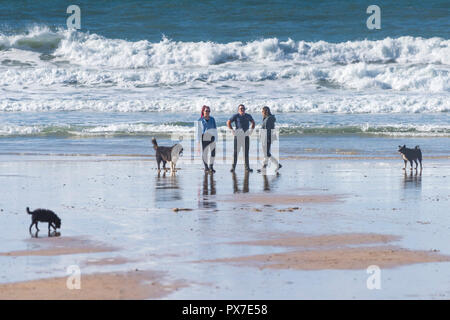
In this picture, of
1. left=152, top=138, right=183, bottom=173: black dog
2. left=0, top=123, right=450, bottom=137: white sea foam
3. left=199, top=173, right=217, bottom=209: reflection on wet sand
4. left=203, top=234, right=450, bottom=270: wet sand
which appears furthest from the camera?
left=0, top=123, right=450, bottom=137: white sea foam

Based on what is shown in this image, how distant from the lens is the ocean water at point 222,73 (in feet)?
91.7

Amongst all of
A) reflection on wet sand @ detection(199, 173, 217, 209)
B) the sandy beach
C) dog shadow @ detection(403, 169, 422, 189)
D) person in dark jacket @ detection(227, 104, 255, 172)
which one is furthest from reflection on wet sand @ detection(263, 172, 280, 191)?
dog shadow @ detection(403, 169, 422, 189)

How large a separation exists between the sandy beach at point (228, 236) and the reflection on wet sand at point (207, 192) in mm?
20

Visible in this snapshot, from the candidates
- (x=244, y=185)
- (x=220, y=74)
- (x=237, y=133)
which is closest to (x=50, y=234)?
(x=244, y=185)

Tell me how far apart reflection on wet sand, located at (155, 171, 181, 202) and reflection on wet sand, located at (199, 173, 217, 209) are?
432mm

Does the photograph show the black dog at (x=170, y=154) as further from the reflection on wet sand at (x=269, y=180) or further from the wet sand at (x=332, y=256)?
the wet sand at (x=332, y=256)

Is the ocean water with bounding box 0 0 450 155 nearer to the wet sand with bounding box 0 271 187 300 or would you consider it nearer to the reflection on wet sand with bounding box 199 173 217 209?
the reflection on wet sand with bounding box 199 173 217 209

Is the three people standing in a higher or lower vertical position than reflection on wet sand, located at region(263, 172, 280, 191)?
higher

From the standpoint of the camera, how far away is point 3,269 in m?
8.00

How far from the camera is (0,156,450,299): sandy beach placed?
7.39 metres

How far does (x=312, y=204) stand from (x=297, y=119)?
737 inches

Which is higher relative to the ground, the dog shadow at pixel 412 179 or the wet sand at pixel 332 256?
the dog shadow at pixel 412 179

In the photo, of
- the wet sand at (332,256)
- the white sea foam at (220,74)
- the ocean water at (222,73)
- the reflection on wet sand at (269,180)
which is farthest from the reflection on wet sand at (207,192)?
the white sea foam at (220,74)

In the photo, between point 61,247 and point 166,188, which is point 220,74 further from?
point 61,247
